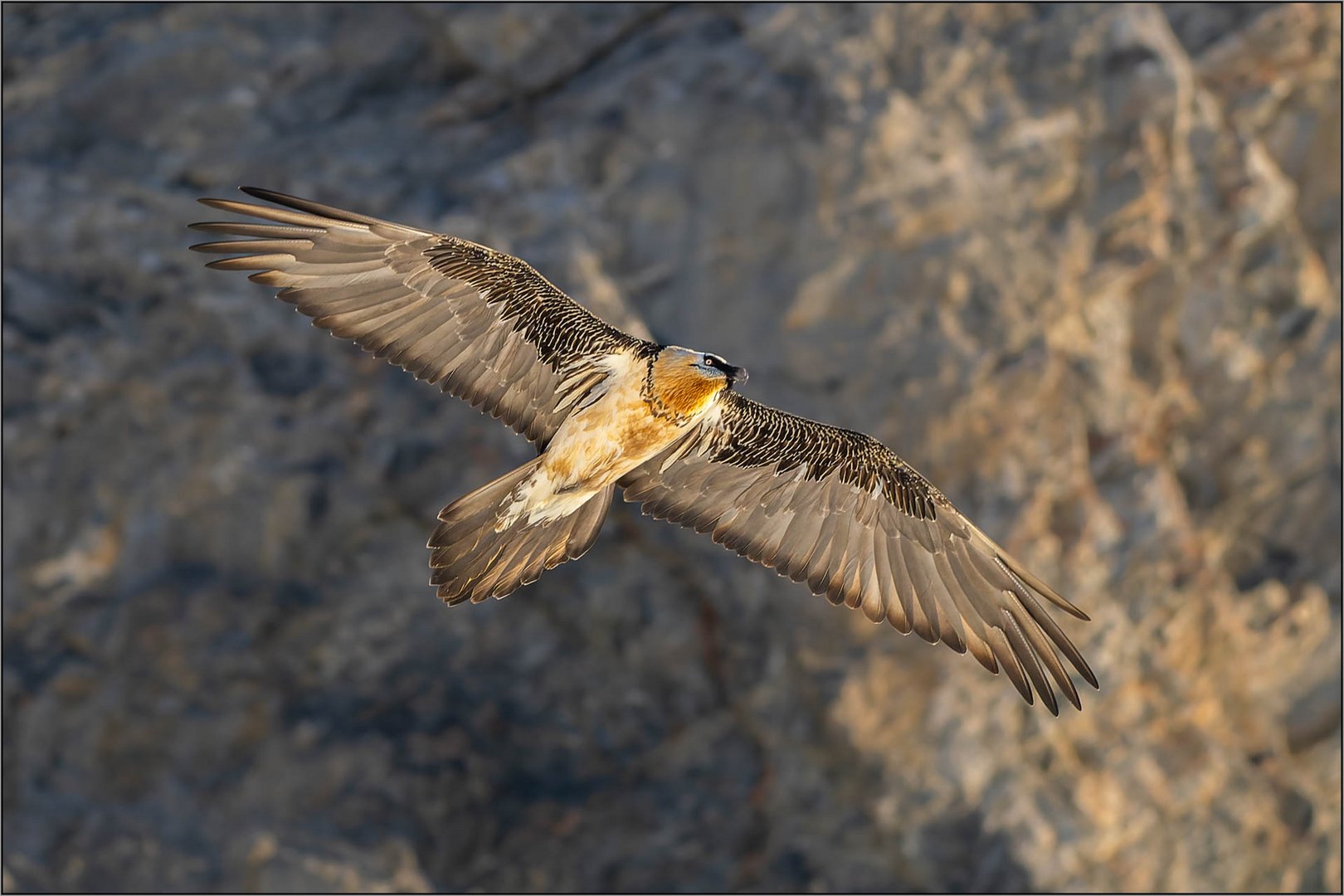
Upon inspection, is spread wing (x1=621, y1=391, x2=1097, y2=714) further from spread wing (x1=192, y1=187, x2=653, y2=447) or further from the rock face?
the rock face

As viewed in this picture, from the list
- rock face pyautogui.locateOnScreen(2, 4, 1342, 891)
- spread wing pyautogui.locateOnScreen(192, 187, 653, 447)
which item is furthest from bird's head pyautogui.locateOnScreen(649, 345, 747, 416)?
rock face pyautogui.locateOnScreen(2, 4, 1342, 891)

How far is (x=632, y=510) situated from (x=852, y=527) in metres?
1.74

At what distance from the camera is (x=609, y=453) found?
17.4 ft

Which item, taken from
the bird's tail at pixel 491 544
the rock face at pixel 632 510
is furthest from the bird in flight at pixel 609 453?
the rock face at pixel 632 510

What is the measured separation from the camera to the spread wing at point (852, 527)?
18.4 ft

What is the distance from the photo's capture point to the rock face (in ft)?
23.6

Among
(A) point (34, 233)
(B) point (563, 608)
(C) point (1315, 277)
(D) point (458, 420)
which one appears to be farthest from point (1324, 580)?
(A) point (34, 233)

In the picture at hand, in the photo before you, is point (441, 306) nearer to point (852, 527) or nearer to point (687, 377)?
point (687, 377)

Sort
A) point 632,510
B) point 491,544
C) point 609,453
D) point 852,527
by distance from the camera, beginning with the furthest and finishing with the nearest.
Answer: point 632,510 → point 852,527 → point 609,453 → point 491,544

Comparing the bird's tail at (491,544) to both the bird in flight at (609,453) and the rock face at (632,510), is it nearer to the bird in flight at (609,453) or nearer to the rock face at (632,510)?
the bird in flight at (609,453)

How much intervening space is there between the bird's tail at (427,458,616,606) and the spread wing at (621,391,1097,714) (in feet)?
2.16

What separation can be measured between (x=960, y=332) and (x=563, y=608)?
8.16 ft

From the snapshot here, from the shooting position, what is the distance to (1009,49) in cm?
738

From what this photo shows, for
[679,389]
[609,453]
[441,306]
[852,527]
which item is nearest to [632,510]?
[852,527]
